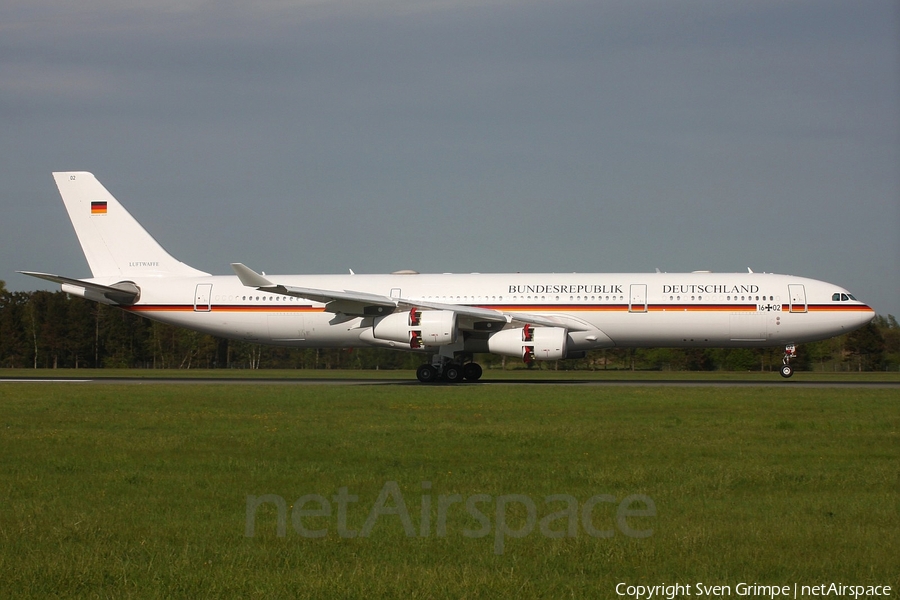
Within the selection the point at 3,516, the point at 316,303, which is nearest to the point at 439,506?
the point at 3,516

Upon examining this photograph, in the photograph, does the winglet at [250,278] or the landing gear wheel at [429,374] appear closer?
the winglet at [250,278]

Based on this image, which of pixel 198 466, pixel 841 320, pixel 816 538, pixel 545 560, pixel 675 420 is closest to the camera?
pixel 545 560

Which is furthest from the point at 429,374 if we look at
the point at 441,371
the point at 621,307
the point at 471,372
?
the point at 621,307

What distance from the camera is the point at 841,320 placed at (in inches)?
1321

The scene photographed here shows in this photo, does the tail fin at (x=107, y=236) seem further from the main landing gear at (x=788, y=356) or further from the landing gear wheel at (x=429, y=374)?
the main landing gear at (x=788, y=356)

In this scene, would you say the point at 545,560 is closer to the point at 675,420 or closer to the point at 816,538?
the point at 816,538

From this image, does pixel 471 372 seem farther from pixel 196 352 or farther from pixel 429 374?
pixel 196 352

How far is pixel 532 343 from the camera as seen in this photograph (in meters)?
32.5

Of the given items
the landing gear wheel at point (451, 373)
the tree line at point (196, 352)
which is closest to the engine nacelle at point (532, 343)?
the landing gear wheel at point (451, 373)

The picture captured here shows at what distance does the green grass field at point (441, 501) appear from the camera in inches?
291

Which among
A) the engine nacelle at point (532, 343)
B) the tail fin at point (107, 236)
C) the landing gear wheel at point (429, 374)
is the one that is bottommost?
the landing gear wheel at point (429, 374)

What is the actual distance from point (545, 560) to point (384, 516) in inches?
86.7

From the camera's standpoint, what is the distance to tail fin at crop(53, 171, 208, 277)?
127 feet

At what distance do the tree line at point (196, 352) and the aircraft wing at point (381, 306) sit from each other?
32.8 meters
